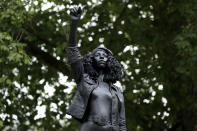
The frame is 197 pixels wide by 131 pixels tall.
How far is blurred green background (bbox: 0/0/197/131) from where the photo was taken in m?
13.4

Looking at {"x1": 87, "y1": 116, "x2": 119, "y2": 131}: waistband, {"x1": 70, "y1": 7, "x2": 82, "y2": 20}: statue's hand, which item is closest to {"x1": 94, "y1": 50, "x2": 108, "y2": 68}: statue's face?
{"x1": 70, "y1": 7, "x2": 82, "y2": 20}: statue's hand

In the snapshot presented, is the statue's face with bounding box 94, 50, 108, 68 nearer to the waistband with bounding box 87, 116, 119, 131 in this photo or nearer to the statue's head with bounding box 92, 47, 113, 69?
the statue's head with bounding box 92, 47, 113, 69

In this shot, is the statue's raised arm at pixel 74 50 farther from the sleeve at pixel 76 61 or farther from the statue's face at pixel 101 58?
the statue's face at pixel 101 58

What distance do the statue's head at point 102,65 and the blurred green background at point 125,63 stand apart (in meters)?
5.96

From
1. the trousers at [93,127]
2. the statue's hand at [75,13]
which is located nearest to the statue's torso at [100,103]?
the trousers at [93,127]

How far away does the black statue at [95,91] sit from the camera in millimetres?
6391

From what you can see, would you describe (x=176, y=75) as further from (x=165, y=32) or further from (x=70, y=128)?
(x=70, y=128)

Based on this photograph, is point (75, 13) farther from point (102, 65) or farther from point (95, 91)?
point (95, 91)

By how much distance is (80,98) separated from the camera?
6.62m

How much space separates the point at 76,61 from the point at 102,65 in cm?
41

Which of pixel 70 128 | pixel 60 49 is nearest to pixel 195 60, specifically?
pixel 60 49

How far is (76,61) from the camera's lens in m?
6.66

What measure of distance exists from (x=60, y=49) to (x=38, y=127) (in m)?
3.05

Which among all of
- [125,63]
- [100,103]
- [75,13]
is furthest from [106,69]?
[125,63]
